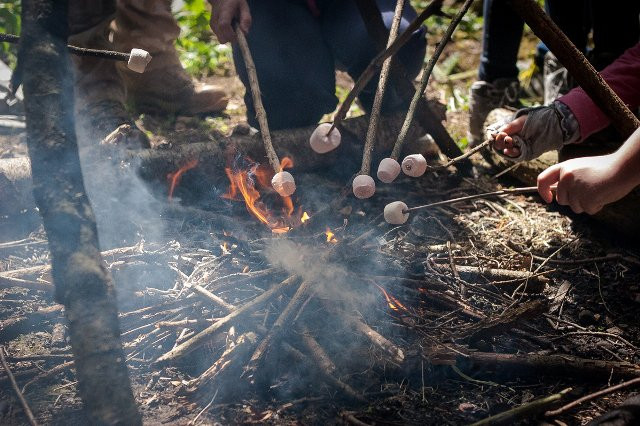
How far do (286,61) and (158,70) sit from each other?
1.45 meters

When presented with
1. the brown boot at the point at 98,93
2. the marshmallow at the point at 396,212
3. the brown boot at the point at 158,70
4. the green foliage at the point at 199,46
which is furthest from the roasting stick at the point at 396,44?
the green foliage at the point at 199,46

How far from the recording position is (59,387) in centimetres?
233

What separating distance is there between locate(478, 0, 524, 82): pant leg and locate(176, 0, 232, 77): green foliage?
3.14 metres

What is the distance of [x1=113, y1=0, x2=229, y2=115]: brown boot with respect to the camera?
4742 mm

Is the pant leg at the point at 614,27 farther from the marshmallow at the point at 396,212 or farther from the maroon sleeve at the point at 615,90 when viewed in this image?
the marshmallow at the point at 396,212

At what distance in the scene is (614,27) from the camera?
3.95m

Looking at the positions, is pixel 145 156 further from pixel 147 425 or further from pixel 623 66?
pixel 623 66

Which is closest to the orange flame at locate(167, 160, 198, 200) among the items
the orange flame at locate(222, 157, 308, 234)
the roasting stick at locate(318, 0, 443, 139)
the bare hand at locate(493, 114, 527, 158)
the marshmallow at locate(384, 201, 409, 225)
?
the orange flame at locate(222, 157, 308, 234)

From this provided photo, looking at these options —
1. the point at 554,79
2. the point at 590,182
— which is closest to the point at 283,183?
the point at 590,182

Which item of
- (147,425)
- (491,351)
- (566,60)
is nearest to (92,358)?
(147,425)

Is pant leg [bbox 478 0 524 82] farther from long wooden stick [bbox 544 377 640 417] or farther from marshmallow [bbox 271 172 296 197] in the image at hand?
long wooden stick [bbox 544 377 640 417]

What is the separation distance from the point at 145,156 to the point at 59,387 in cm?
177

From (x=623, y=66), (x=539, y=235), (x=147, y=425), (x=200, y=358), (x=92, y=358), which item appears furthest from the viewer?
(x=539, y=235)

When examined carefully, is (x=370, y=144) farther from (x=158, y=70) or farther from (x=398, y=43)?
(x=158, y=70)
